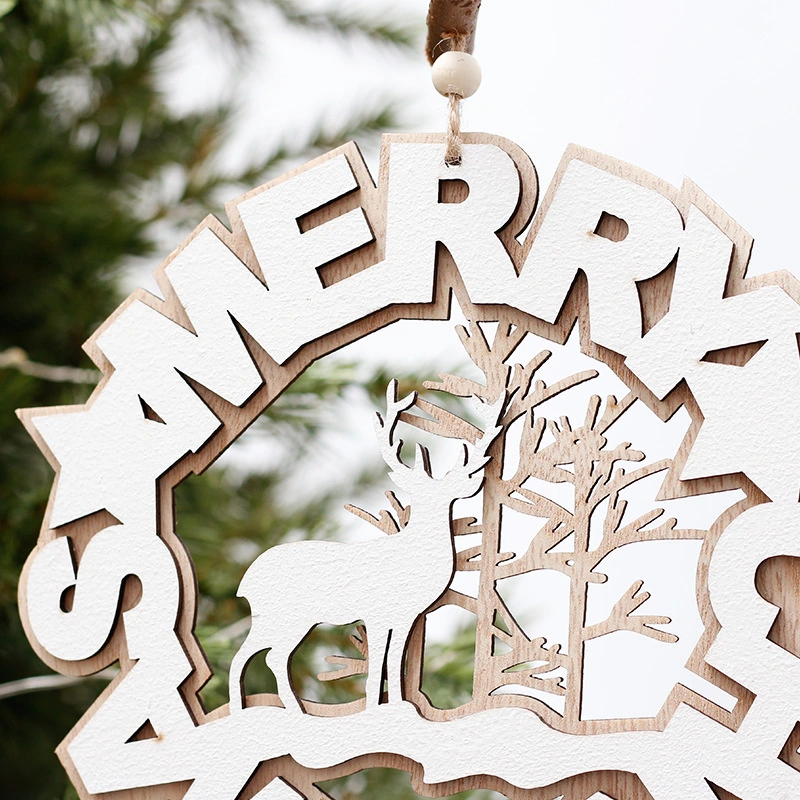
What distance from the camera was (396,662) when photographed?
0.46 meters

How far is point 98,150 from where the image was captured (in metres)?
0.93

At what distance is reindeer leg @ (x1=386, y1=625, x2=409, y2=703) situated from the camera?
46cm

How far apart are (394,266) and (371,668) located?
21 cm

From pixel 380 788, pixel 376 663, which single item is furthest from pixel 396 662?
pixel 380 788

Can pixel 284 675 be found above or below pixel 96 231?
below

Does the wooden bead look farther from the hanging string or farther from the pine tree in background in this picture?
the pine tree in background

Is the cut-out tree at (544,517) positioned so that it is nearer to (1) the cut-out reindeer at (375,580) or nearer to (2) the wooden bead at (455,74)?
(1) the cut-out reindeer at (375,580)

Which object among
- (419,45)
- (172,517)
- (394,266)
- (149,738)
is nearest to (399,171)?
(394,266)

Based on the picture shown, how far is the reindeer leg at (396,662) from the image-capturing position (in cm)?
46

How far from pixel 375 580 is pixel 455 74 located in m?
0.27

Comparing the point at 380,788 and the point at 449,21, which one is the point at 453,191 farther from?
the point at 380,788

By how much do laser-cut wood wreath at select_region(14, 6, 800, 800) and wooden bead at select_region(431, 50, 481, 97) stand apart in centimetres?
3

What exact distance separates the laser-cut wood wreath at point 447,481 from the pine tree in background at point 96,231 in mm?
238

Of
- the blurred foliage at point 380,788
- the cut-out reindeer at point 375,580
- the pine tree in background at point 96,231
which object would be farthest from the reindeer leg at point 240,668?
the blurred foliage at point 380,788
